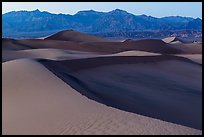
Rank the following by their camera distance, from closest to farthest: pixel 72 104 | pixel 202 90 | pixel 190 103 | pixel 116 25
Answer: pixel 72 104, pixel 190 103, pixel 202 90, pixel 116 25

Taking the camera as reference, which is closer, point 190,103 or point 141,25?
point 190,103

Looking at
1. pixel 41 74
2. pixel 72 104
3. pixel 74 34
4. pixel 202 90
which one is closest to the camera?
pixel 72 104

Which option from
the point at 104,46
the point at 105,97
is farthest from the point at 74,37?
the point at 105,97

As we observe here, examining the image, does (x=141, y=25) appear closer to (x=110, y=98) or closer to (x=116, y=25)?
(x=116, y=25)

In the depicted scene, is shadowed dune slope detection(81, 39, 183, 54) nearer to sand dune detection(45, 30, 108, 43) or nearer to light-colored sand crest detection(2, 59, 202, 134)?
sand dune detection(45, 30, 108, 43)

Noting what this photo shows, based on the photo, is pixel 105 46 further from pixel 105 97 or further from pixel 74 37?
pixel 105 97

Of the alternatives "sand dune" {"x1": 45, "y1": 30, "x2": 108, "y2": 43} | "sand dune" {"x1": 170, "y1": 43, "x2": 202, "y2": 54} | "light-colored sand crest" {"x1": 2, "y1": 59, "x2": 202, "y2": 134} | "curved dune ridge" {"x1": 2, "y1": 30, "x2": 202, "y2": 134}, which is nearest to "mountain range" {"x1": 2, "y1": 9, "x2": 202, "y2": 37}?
"sand dune" {"x1": 45, "y1": 30, "x2": 108, "y2": 43}

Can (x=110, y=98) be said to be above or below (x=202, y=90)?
above

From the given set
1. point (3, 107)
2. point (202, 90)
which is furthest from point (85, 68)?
point (3, 107)
